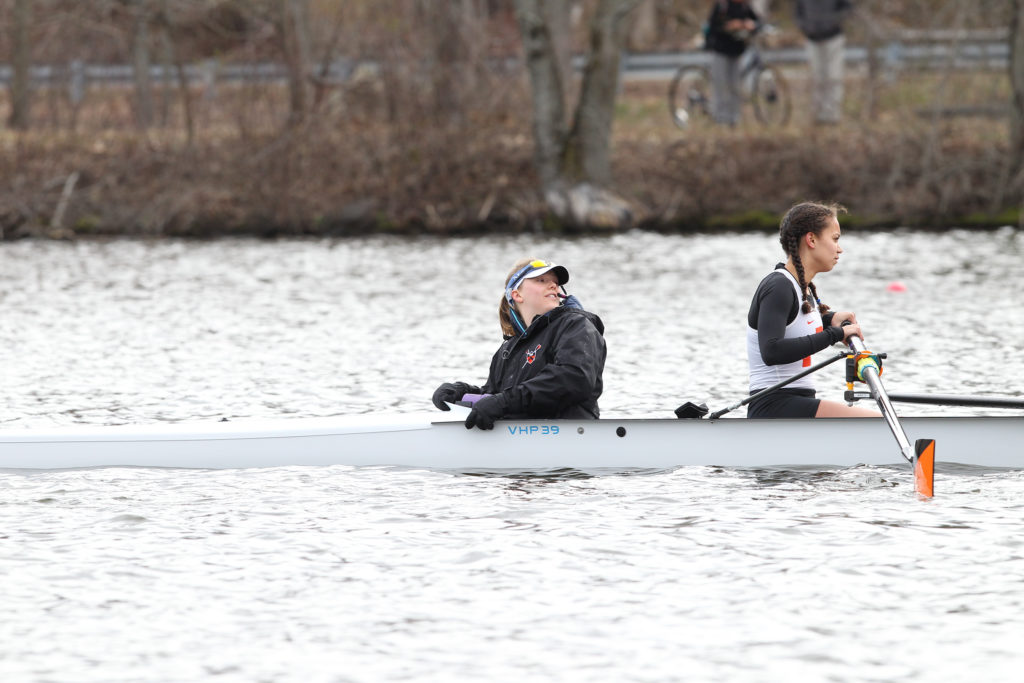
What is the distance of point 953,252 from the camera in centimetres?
2114

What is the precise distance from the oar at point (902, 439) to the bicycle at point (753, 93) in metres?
16.4

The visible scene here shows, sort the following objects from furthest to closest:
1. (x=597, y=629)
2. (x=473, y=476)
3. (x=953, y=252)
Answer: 1. (x=953, y=252)
2. (x=473, y=476)
3. (x=597, y=629)

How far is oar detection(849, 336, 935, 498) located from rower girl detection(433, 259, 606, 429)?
1.31 metres

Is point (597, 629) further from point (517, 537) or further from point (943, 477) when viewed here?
point (943, 477)

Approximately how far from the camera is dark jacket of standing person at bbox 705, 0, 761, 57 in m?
23.0

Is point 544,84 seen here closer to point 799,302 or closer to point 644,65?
point 644,65

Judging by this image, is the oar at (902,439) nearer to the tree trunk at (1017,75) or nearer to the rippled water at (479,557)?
the rippled water at (479,557)

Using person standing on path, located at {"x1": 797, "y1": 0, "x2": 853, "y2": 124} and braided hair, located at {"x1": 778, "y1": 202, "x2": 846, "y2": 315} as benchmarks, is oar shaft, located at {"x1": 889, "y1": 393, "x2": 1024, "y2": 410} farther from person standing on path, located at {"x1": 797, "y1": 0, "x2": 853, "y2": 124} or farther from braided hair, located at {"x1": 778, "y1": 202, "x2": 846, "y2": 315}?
person standing on path, located at {"x1": 797, "y1": 0, "x2": 853, "y2": 124}

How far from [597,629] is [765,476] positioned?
94.6 inches

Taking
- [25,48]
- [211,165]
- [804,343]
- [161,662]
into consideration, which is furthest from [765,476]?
[25,48]

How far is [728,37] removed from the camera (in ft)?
76.7

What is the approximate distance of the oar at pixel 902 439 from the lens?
24.9ft

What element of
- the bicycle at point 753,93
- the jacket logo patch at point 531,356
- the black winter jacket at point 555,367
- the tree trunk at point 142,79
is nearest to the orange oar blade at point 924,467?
the black winter jacket at point 555,367

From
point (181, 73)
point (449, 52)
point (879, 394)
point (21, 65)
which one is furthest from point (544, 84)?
point (879, 394)
